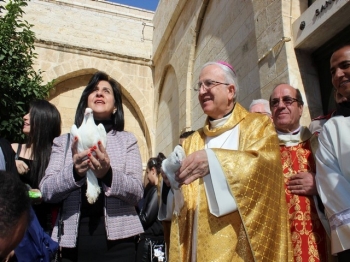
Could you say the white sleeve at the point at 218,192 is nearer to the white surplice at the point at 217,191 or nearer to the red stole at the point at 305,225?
the white surplice at the point at 217,191

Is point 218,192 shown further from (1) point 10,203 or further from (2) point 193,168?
(1) point 10,203

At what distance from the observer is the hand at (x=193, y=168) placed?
1.94 metres

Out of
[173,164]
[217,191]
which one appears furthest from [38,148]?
[217,191]

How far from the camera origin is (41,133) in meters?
2.73

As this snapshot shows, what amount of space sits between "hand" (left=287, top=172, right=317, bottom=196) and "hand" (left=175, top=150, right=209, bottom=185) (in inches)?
28.6

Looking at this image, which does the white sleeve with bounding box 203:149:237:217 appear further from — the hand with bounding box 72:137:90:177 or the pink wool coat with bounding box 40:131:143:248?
the hand with bounding box 72:137:90:177

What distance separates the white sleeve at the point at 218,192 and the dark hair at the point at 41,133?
1252mm

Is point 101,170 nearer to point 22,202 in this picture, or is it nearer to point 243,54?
point 22,202

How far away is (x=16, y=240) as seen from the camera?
52.1 inches

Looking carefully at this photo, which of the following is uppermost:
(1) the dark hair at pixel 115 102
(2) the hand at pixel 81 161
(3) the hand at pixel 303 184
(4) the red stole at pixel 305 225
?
(1) the dark hair at pixel 115 102

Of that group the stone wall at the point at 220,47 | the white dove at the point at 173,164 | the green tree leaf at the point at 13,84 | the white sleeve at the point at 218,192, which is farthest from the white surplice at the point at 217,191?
the green tree leaf at the point at 13,84

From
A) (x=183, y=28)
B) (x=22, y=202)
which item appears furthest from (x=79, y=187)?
(x=183, y=28)

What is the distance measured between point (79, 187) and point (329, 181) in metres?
1.36

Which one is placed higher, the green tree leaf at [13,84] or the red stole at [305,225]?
the green tree leaf at [13,84]
